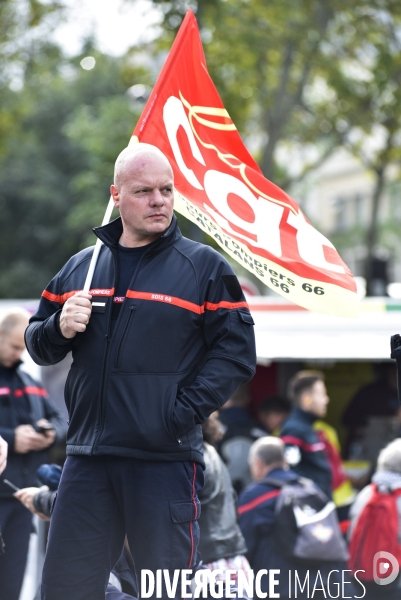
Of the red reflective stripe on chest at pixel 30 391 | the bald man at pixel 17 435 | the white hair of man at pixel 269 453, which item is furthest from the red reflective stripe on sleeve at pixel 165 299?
the white hair of man at pixel 269 453

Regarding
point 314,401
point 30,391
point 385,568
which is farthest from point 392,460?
point 30,391

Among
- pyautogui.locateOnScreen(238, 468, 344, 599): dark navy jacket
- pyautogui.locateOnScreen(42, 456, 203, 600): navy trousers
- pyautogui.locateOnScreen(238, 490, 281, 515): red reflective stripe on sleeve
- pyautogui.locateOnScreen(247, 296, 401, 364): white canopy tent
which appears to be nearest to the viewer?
pyautogui.locateOnScreen(42, 456, 203, 600): navy trousers

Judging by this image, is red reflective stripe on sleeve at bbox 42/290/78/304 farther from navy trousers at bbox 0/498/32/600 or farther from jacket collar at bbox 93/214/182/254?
navy trousers at bbox 0/498/32/600

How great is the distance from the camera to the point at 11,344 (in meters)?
5.71

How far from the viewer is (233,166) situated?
467cm

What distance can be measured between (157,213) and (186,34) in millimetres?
1464

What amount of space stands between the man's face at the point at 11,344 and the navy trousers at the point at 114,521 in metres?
2.31

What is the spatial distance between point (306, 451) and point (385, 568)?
78.2 inches

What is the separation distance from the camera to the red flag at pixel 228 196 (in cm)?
427

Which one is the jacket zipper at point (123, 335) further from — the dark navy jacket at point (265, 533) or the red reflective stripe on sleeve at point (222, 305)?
the dark navy jacket at point (265, 533)

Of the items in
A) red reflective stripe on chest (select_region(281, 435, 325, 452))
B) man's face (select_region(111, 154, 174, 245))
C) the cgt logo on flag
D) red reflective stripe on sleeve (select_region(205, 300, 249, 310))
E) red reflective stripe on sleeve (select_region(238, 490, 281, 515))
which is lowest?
the cgt logo on flag

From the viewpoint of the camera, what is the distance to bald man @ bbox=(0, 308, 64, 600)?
5418 millimetres

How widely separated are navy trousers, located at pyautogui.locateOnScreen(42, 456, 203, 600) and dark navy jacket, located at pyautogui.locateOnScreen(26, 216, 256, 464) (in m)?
0.07

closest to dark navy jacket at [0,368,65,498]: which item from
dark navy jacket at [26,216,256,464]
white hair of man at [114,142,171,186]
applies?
dark navy jacket at [26,216,256,464]
